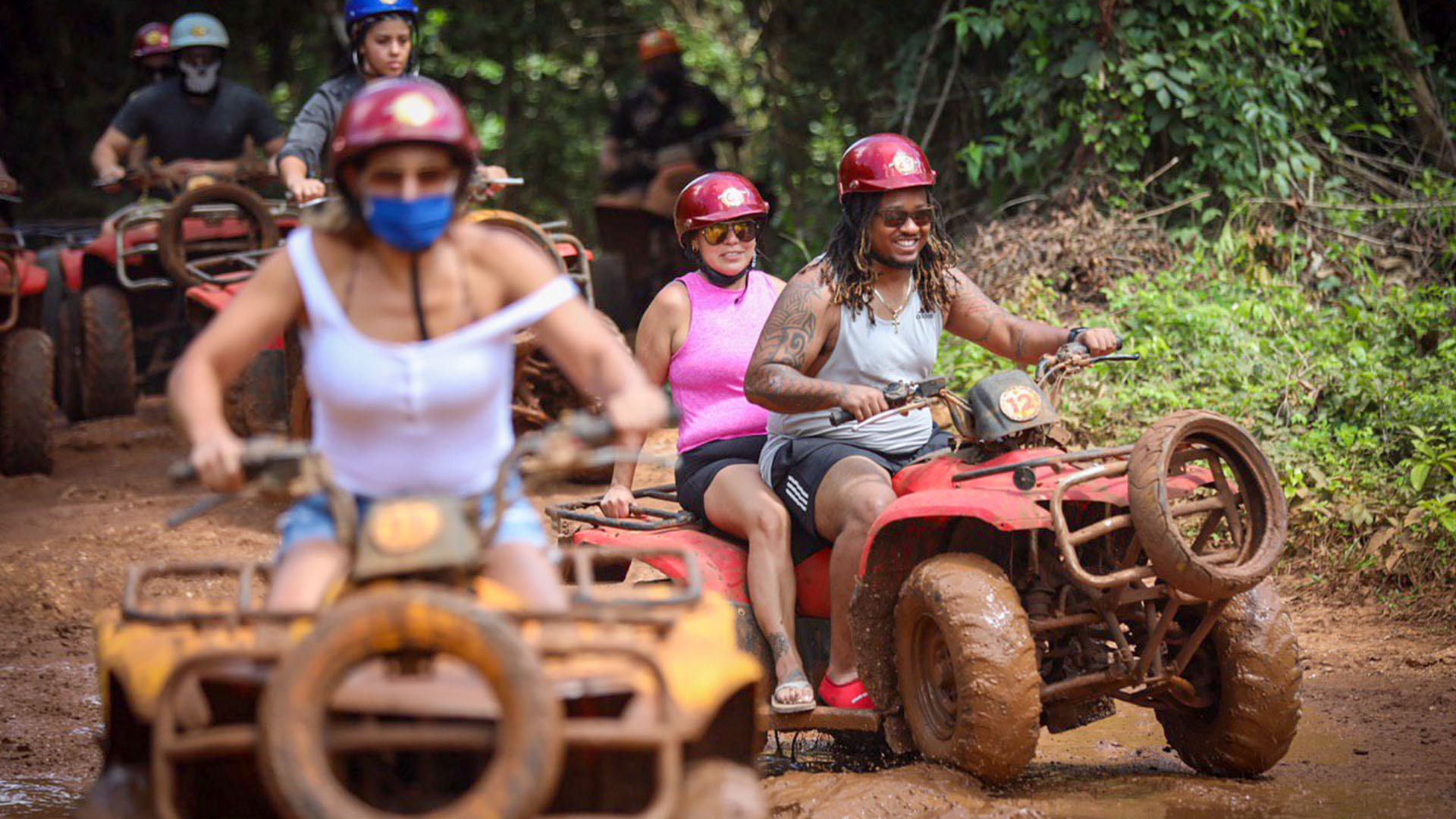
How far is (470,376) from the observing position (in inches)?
139

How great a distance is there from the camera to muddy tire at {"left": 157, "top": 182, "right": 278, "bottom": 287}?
891 cm

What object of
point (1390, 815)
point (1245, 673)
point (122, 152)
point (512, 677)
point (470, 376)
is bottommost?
point (1390, 815)

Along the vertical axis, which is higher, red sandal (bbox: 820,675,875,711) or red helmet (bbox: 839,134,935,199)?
red helmet (bbox: 839,134,935,199)

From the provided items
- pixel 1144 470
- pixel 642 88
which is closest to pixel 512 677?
pixel 1144 470

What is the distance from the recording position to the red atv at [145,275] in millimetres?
9039

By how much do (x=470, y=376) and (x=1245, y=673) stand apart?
8.69 feet

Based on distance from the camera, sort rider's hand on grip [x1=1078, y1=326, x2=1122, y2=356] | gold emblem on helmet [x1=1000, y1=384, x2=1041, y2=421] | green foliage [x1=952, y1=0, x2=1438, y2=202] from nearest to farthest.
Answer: gold emblem on helmet [x1=1000, y1=384, x2=1041, y2=421] < rider's hand on grip [x1=1078, y1=326, x2=1122, y2=356] < green foliage [x1=952, y1=0, x2=1438, y2=202]

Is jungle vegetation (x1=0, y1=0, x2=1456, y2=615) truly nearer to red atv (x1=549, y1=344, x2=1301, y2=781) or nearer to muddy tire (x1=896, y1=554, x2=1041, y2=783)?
red atv (x1=549, y1=344, x2=1301, y2=781)

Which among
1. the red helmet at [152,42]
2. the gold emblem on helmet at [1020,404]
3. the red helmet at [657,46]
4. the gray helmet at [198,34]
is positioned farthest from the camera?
the red helmet at [657,46]

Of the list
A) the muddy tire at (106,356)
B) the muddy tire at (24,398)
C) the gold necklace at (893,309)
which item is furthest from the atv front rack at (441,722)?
the muddy tire at (106,356)

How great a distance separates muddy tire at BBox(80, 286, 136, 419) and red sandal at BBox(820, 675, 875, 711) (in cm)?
698

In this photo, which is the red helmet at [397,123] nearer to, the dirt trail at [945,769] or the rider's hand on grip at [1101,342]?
the dirt trail at [945,769]

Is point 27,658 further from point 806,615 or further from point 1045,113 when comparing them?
point 1045,113

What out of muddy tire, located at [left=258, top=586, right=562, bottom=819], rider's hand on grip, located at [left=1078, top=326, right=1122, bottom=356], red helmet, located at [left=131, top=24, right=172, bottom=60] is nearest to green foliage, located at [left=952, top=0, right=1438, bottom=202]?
rider's hand on grip, located at [left=1078, top=326, right=1122, bottom=356]
